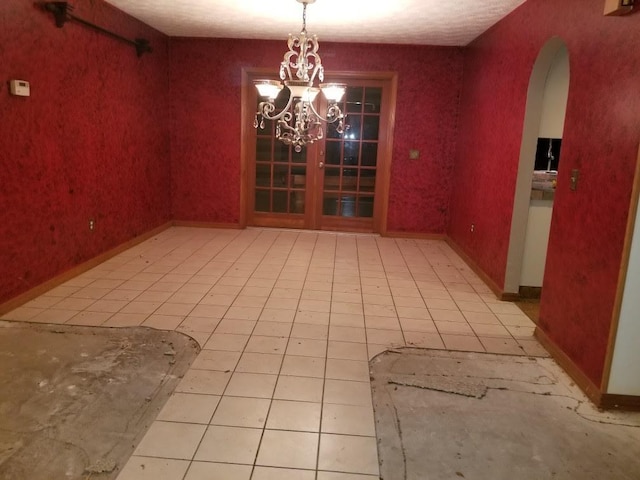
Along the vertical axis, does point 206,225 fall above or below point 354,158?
below

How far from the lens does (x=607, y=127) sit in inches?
103

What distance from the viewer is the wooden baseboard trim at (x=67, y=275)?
356 cm

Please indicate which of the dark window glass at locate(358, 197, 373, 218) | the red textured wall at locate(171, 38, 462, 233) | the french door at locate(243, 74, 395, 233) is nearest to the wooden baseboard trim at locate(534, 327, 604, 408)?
the red textured wall at locate(171, 38, 462, 233)

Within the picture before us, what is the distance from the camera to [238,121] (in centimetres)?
649

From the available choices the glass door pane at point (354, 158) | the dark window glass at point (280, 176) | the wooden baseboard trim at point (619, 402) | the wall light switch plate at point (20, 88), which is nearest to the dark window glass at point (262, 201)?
the dark window glass at point (280, 176)

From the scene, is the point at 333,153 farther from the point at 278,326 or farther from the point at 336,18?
the point at 278,326

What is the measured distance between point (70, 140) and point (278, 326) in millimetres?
2515

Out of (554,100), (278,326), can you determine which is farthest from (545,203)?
(278,326)

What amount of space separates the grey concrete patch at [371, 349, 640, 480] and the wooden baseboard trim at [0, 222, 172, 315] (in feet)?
8.74

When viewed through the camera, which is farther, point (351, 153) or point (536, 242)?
point (351, 153)

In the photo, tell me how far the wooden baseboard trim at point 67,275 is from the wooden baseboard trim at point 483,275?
3.77 m

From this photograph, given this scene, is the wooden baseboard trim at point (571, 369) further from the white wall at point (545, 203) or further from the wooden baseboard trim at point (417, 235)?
the wooden baseboard trim at point (417, 235)

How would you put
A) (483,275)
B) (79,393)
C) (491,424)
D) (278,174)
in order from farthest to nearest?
(278,174) → (483,275) → (79,393) → (491,424)

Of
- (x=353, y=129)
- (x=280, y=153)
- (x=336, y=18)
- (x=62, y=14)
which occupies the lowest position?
(x=280, y=153)
